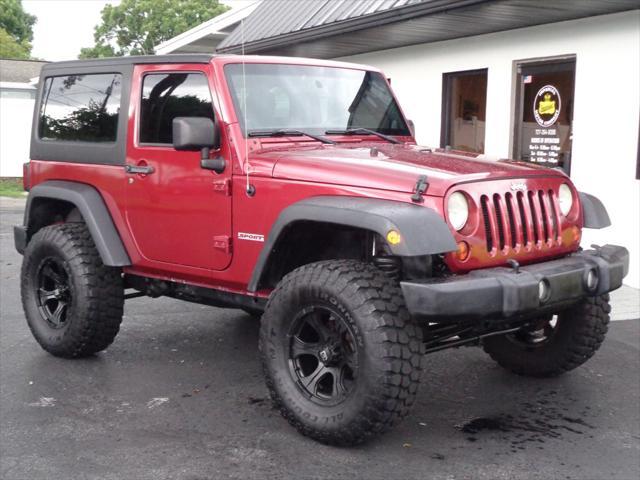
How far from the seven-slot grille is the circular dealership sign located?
5.60 metres

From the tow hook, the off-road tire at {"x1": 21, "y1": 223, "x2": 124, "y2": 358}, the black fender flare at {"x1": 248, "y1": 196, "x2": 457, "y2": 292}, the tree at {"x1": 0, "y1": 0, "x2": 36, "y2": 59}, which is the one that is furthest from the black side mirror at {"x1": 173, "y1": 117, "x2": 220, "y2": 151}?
the tree at {"x1": 0, "y1": 0, "x2": 36, "y2": 59}

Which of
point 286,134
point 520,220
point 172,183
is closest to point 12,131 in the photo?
point 172,183

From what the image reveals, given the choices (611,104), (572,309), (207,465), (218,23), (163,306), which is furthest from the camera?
(218,23)

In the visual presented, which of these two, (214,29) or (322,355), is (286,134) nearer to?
(322,355)

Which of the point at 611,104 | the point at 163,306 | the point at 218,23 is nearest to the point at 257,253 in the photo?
the point at 163,306

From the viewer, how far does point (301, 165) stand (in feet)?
14.3

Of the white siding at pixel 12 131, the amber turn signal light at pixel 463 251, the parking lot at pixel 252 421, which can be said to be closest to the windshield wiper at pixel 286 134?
the amber turn signal light at pixel 463 251

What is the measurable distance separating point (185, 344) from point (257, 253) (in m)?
1.92

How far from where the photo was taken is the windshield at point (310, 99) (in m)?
4.89

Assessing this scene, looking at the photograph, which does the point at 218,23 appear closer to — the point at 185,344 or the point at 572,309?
the point at 185,344

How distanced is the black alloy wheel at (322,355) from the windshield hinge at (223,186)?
36.9 inches

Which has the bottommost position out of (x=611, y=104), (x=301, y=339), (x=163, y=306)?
(x=163, y=306)

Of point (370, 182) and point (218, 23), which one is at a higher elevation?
point (218, 23)

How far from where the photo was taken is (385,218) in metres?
3.75
